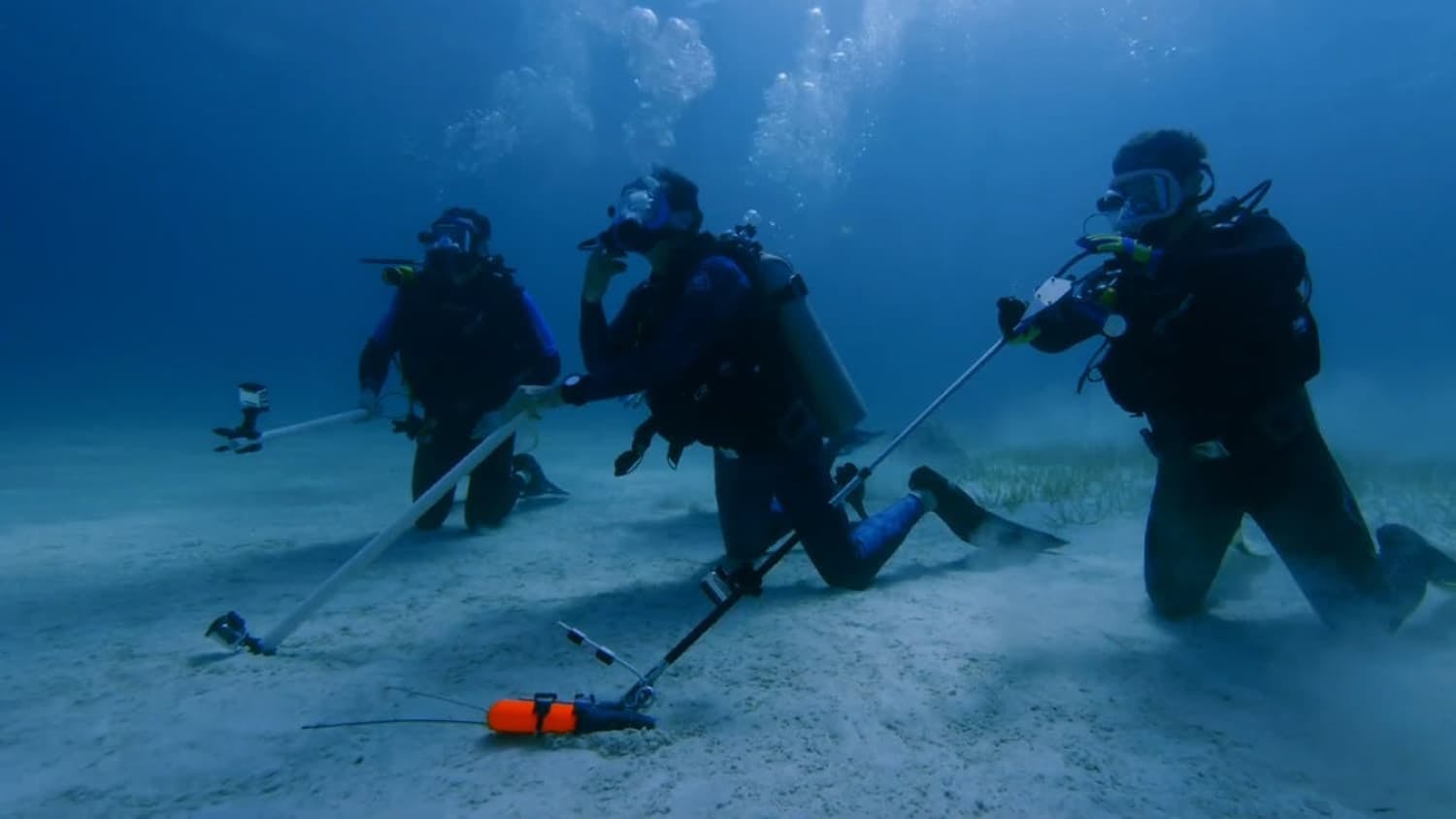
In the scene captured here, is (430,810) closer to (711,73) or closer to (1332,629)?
(1332,629)

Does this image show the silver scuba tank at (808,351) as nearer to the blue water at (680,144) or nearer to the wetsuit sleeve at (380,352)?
the wetsuit sleeve at (380,352)

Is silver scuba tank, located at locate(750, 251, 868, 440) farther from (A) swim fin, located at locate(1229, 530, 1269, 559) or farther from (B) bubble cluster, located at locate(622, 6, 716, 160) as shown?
(B) bubble cluster, located at locate(622, 6, 716, 160)

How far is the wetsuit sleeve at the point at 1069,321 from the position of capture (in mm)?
3916

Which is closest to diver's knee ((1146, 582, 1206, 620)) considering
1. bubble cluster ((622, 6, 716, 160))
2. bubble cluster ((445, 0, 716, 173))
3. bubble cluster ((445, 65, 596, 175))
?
bubble cluster ((445, 0, 716, 173))

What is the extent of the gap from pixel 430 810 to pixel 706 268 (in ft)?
8.92

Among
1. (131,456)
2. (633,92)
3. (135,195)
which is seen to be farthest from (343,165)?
(131,456)

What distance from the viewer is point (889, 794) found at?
7.63 ft

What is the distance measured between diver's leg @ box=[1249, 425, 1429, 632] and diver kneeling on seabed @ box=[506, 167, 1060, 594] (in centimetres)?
211

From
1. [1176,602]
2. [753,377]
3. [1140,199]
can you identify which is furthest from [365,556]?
[1140,199]

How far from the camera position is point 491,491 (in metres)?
6.68

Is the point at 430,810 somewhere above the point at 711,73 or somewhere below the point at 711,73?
below

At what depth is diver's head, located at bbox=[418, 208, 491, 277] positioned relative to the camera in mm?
6480

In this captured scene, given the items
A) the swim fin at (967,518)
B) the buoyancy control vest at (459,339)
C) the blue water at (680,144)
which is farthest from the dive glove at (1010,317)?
the blue water at (680,144)

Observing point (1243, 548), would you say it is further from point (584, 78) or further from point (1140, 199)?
point (584, 78)
